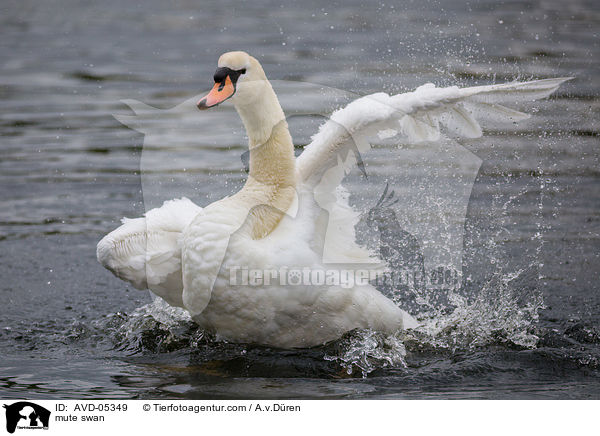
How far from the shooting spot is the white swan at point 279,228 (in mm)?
5094

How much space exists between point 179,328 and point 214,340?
1.85ft

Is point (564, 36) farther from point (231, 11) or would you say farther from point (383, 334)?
point (383, 334)

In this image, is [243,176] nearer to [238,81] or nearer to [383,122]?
[238,81]

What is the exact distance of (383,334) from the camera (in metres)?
5.75

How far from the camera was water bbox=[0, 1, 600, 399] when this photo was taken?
5.57m

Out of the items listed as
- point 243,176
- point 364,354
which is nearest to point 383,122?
point 364,354

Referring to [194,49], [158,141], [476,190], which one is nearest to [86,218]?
[158,141]
